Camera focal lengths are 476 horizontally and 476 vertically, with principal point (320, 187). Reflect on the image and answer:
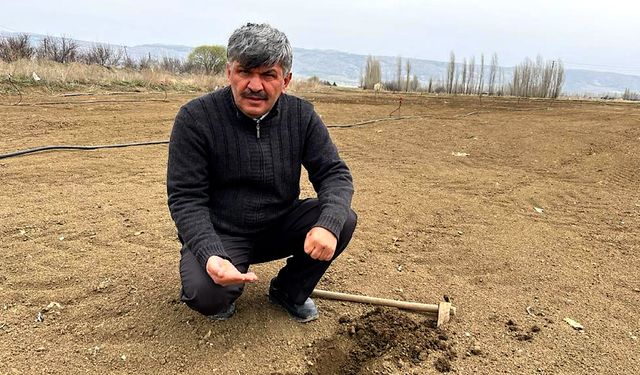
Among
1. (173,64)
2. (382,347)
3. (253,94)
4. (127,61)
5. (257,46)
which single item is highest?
(173,64)

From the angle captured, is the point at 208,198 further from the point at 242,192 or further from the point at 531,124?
the point at 531,124

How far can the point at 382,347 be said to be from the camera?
1.84m

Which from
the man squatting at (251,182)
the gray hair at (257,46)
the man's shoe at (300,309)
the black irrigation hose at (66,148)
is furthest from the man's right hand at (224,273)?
the black irrigation hose at (66,148)

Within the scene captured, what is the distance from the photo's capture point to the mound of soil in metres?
1.74

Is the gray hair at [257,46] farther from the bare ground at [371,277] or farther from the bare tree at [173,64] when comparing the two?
the bare tree at [173,64]

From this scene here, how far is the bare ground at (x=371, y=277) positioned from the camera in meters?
1.77

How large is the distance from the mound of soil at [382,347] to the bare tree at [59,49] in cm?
2000

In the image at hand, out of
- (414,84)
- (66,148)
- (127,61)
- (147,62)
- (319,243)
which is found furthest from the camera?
(414,84)

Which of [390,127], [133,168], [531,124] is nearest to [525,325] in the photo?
[133,168]

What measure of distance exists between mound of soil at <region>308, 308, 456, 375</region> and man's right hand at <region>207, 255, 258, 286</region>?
0.47m

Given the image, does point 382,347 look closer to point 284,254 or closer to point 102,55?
point 284,254

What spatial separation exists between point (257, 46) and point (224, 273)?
0.74 metres

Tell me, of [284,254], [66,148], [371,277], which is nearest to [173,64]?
[66,148]

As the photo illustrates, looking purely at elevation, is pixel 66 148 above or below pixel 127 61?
below
